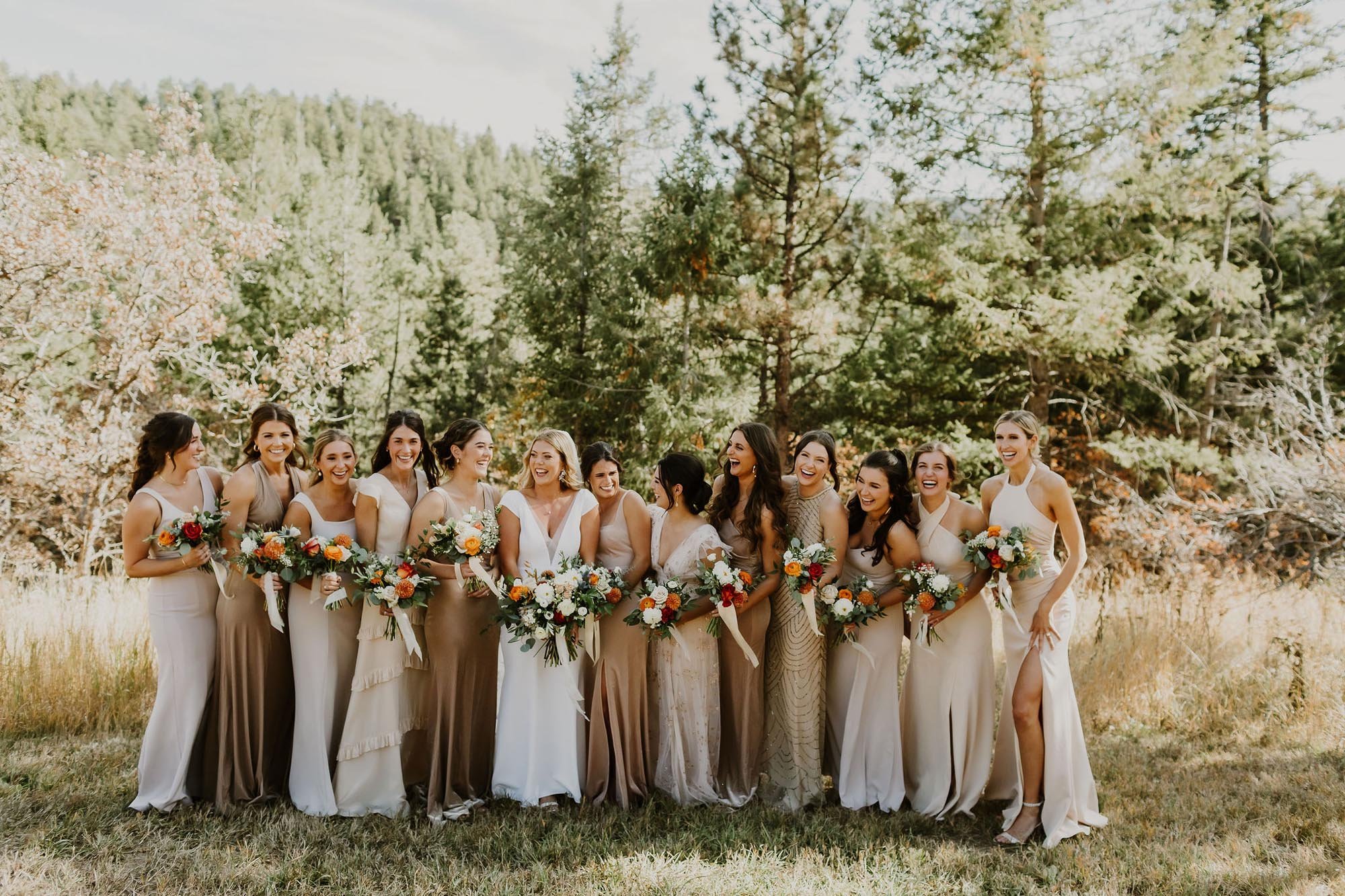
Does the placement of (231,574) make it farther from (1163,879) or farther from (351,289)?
(351,289)

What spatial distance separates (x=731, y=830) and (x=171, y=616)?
12.0 ft

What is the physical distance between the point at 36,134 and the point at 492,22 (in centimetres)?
1764

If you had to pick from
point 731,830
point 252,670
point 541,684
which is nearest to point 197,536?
point 252,670

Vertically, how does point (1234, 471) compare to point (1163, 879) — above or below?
above

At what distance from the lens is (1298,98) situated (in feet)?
63.2

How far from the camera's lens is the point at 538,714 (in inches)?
222

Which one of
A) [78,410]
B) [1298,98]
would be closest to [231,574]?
[78,410]

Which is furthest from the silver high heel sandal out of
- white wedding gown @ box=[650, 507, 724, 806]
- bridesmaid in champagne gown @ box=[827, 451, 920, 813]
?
white wedding gown @ box=[650, 507, 724, 806]

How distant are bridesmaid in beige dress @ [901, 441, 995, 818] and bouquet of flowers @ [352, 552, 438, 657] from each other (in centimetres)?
311

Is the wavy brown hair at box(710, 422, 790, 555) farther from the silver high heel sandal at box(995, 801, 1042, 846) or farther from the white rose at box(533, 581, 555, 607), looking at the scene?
the silver high heel sandal at box(995, 801, 1042, 846)

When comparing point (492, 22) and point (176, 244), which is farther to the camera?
point (492, 22)

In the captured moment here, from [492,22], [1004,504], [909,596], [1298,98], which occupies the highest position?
[492,22]

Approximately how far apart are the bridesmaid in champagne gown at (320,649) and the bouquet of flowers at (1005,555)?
3836 mm

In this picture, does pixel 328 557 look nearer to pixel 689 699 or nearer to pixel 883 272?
pixel 689 699
